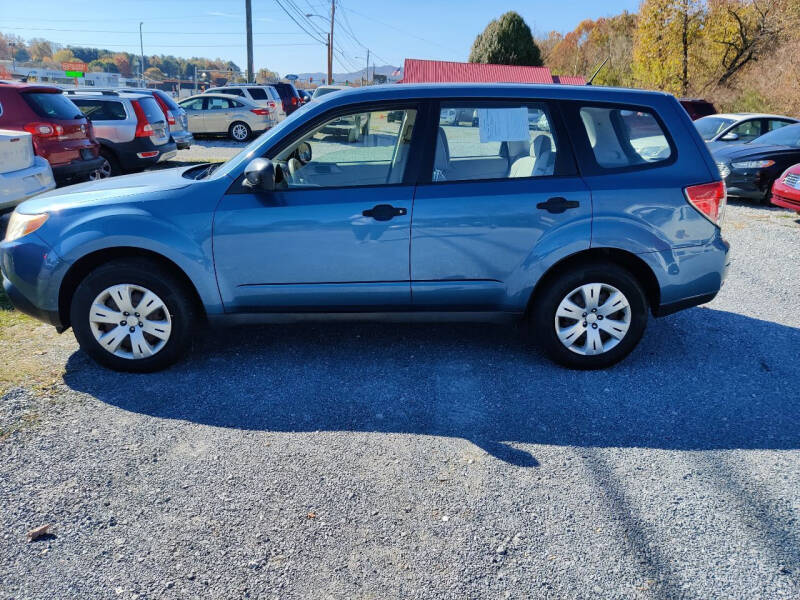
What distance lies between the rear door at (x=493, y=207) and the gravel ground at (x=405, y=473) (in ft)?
2.01

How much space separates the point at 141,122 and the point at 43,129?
3.88m

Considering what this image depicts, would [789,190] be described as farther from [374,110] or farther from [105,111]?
[105,111]

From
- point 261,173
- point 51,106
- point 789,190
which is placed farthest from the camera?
point 789,190

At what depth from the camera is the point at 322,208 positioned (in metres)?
4.05

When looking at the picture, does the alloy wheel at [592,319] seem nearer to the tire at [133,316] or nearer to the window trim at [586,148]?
the window trim at [586,148]

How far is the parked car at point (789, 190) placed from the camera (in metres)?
9.14

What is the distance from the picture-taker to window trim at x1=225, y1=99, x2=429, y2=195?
4121 millimetres

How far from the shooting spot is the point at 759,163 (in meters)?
10.8

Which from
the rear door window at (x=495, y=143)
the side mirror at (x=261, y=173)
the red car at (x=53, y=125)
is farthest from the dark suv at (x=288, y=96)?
the side mirror at (x=261, y=173)

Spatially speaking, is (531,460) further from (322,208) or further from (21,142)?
(21,142)

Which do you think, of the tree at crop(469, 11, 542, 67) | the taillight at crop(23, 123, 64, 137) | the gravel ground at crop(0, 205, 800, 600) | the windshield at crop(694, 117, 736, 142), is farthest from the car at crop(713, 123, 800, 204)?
the tree at crop(469, 11, 542, 67)

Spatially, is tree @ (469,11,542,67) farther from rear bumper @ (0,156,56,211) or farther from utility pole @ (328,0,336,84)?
rear bumper @ (0,156,56,211)

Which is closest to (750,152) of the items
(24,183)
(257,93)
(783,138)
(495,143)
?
(783,138)

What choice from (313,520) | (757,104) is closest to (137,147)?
(313,520)
